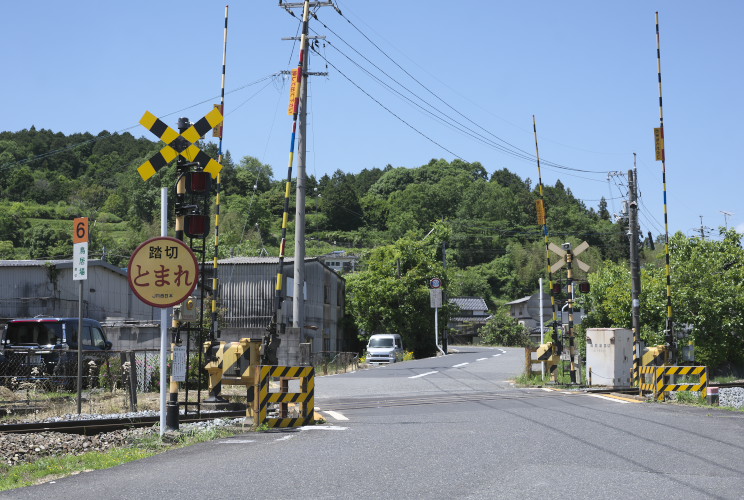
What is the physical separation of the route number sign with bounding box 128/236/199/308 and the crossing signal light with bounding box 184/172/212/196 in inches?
48.4

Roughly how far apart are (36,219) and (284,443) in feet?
361

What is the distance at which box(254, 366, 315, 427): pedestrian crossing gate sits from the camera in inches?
473

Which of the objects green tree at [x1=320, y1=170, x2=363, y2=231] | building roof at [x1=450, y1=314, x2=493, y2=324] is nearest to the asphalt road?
building roof at [x1=450, y1=314, x2=493, y2=324]

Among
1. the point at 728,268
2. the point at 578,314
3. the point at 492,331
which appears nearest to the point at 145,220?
the point at 492,331

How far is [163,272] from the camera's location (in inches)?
409

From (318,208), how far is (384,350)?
87.7 meters

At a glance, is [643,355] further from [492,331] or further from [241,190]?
[241,190]

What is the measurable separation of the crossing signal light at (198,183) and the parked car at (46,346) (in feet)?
23.5

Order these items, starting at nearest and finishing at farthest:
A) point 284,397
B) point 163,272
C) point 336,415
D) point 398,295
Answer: point 163,272 → point 284,397 → point 336,415 → point 398,295

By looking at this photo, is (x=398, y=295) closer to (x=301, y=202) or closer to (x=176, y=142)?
(x=301, y=202)

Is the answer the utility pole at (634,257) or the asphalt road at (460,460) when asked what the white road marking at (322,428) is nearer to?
the asphalt road at (460,460)

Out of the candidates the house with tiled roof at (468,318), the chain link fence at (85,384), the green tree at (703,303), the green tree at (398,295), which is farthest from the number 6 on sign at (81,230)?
the house with tiled roof at (468,318)

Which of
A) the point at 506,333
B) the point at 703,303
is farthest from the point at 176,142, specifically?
the point at 506,333

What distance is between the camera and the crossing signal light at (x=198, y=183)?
11.4 metres
